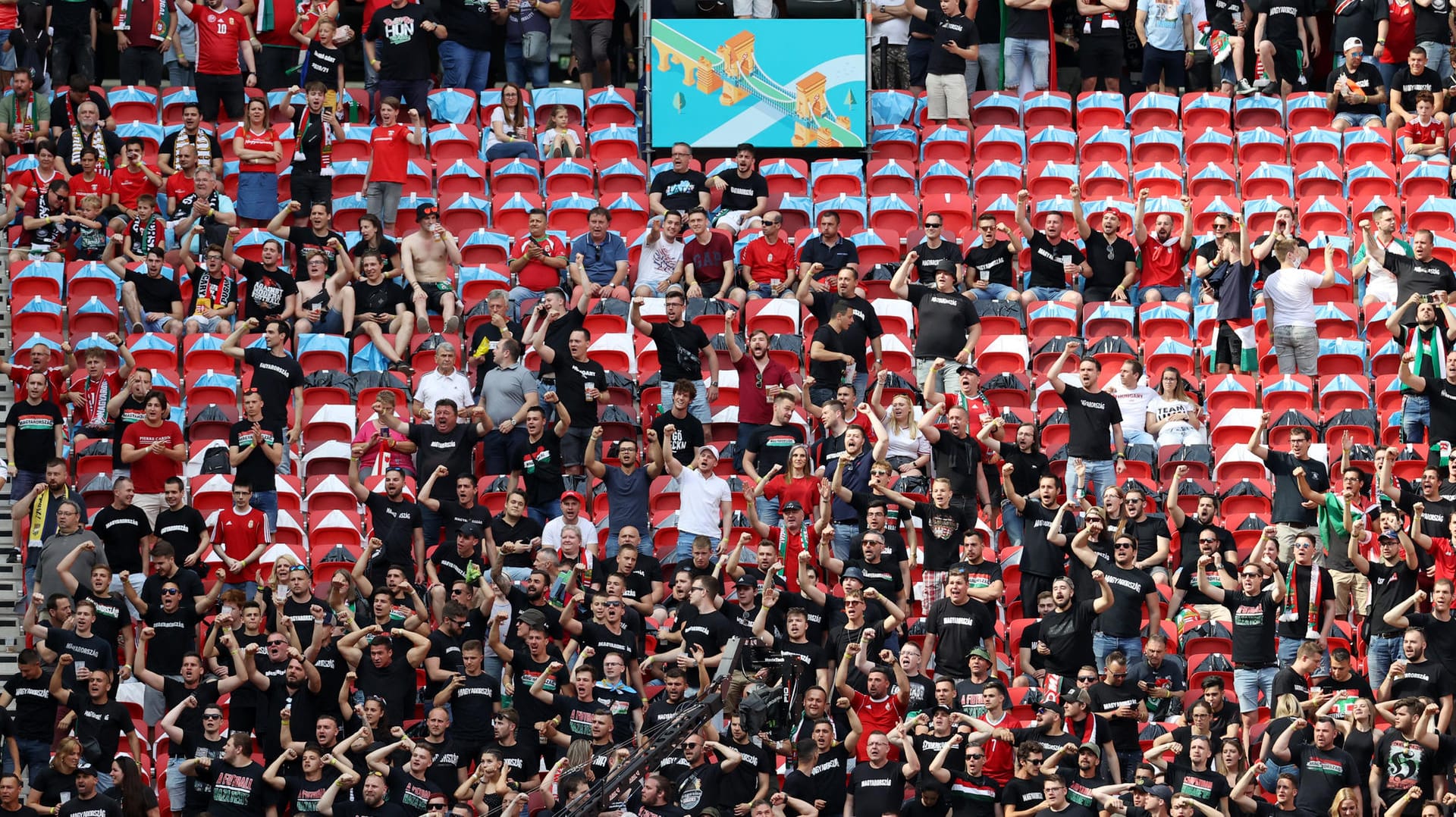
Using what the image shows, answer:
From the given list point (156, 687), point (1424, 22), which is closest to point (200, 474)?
point (156, 687)

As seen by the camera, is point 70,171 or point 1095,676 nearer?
point 1095,676

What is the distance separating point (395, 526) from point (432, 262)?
3188 millimetres

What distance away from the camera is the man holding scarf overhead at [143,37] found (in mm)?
22125

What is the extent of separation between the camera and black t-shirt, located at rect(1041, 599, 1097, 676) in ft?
56.3

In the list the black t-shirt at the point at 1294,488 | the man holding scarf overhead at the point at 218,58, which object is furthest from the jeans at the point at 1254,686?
the man holding scarf overhead at the point at 218,58

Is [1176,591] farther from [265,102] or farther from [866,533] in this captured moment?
[265,102]

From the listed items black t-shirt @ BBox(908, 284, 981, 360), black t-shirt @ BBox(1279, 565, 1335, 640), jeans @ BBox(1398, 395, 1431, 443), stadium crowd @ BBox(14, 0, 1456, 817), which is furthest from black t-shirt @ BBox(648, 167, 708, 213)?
black t-shirt @ BBox(1279, 565, 1335, 640)

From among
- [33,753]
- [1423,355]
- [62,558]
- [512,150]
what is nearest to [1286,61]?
[1423,355]

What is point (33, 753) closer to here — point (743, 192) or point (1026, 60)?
point (743, 192)

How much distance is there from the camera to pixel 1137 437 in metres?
18.9

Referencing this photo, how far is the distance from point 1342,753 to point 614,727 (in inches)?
190

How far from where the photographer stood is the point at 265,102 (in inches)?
853

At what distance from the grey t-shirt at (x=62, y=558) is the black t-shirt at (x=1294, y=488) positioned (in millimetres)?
8515

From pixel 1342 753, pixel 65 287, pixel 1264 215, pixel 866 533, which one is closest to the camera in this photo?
pixel 1342 753
